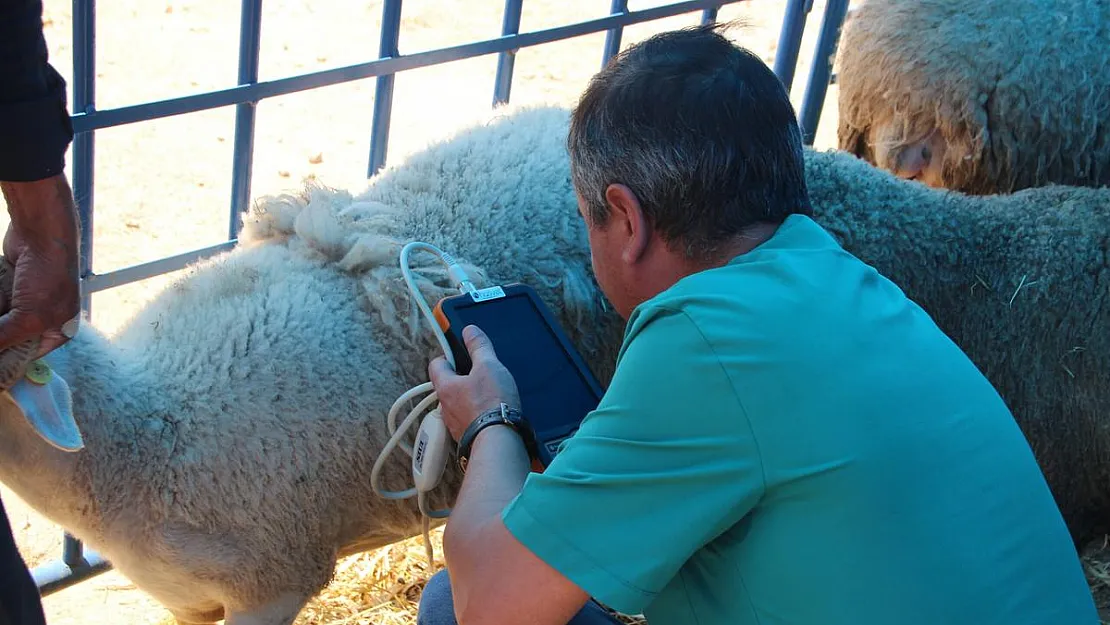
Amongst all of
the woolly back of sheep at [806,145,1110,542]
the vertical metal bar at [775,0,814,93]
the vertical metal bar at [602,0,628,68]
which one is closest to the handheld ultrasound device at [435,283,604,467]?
the woolly back of sheep at [806,145,1110,542]

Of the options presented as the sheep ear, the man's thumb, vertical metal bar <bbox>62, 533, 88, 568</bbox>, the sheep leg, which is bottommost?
vertical metal bar <bbox>62, 533, 88, 568</bbox>

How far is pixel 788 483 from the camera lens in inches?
53.0

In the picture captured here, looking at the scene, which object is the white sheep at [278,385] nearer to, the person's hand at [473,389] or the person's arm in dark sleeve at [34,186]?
the person's arm in dark sleeve at [34,186]

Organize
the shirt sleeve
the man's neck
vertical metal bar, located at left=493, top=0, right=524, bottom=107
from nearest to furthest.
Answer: the shirt sleeve, the man's neck, vertical metal bar, located at left=493, top=0, right=524, bottom=107

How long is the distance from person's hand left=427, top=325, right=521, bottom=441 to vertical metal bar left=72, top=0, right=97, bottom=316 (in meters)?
1.27

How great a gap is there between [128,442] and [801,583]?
1436 mm

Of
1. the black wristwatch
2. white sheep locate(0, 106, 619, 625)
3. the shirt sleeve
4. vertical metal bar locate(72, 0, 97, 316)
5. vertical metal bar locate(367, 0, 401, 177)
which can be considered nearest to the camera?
the shirt sleeve

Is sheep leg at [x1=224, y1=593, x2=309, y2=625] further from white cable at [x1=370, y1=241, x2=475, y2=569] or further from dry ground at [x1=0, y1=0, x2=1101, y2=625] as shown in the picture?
dry ground at [x1=0, y1=0, x2=1101, y2=625]

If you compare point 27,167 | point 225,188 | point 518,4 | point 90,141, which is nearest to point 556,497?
point 27,167

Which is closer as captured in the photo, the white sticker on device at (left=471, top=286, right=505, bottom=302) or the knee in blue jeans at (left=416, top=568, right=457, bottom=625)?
the knee in blue jeans at (left=416, top=568, right=457, bottom=625)

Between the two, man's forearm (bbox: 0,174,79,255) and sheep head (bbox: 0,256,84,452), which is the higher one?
man's forearm (bbox: 0,174,79,255)

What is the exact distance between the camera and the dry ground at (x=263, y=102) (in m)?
4.76

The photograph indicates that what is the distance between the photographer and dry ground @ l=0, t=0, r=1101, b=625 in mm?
4762

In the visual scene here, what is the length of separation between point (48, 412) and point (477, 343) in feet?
2.57
